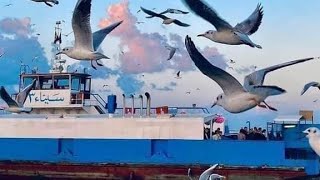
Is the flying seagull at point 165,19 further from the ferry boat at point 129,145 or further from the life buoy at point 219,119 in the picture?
the life buoy at point 219,119

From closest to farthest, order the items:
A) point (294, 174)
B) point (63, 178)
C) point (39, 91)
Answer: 1. point (294, 174)
2. point (63, 178)
3. point (39, 91)

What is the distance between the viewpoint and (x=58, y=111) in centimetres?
2572

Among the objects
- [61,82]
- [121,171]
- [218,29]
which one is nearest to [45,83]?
[61,82]

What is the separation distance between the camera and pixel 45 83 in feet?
83.3

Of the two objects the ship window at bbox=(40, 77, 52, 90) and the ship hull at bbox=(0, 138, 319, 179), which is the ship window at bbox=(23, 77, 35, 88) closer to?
the ship window at bbox=(40, 77, 52, 90)

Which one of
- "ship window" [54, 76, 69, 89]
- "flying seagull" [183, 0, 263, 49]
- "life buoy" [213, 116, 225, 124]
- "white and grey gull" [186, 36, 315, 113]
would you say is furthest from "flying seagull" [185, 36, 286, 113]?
"ship window" [54, 76, 69, 89]

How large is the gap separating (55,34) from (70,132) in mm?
5174

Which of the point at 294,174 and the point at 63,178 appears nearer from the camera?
the point at 294,174

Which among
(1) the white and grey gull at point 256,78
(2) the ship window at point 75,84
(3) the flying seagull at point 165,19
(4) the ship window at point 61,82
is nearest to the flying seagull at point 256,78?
(1) the white and grey gull at point 256,78

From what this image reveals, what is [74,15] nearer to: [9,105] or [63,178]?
[9,105]

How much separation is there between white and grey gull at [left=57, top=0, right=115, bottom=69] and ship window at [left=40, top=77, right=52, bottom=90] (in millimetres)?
10487

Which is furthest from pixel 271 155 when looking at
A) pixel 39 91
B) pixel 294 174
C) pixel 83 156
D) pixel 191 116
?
pixel 39 91

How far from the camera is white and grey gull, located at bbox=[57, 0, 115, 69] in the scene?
14484 mm

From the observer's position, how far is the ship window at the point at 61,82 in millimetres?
25047
